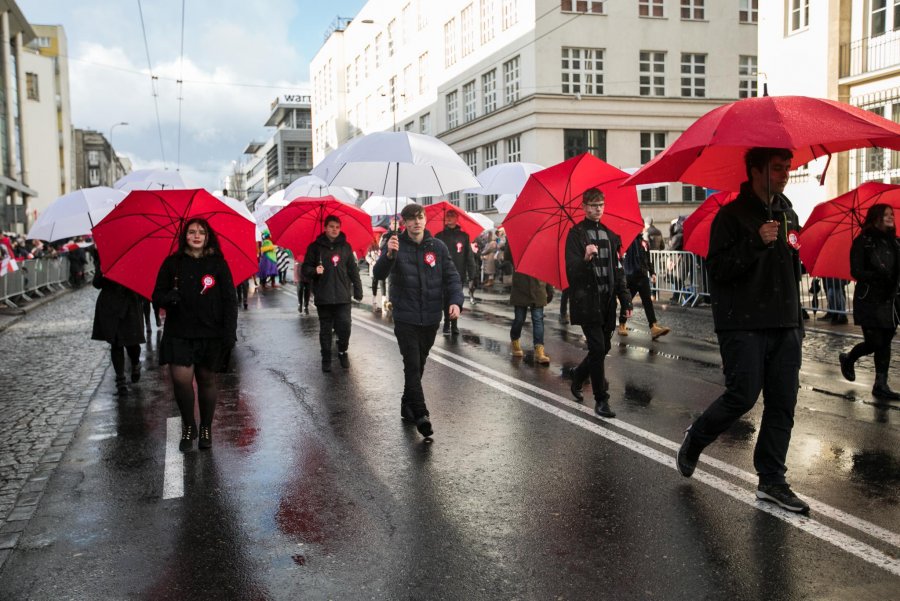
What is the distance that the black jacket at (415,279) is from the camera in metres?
6.76

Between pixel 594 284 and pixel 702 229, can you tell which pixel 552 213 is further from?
pixel 702 229

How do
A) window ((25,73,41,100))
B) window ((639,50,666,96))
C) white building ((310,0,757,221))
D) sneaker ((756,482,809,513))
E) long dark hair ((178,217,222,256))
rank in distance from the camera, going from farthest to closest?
window ((25,73,41,100)), window ((639,50,666,96)), white building ((310,0,757,221)), long dark hair ((178,217,222,256)), sneaker ((756,482,809,513))

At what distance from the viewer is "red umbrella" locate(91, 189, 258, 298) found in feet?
21.7

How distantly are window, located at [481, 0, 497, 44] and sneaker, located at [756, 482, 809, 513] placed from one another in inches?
1424

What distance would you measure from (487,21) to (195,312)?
35.7m

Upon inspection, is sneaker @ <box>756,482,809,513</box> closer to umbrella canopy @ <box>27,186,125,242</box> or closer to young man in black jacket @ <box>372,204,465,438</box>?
young man in black jacket @ <box>372,204,465,438</box>

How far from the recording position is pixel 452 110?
4444 centimetres

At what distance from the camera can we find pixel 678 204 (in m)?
36.1

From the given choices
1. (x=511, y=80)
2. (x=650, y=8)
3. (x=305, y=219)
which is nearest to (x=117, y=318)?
(x=305, y=219)

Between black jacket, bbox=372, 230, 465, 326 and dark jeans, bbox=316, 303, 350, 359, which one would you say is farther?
dark jeans, bbox=316, 303, 350, 359

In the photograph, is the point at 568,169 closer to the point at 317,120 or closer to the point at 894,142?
the point at 894,142

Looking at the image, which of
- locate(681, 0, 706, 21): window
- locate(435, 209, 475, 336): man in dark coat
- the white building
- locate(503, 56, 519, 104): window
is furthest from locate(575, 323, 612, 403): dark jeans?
locate(681, 0, 706, 21): window

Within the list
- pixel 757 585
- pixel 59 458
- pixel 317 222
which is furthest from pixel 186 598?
pixel 317 222

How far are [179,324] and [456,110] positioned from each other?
1541 inches
